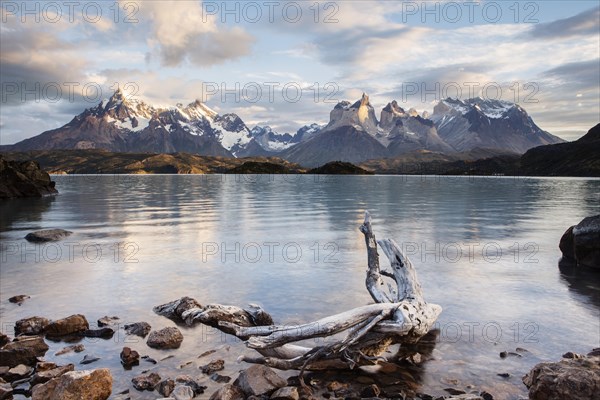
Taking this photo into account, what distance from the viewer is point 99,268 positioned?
993 inches

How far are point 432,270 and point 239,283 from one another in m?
10.6

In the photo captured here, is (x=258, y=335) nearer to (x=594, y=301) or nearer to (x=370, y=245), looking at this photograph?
(x=370, y=245)

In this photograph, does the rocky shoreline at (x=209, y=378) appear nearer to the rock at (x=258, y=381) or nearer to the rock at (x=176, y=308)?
the rock at (x=258, y=381)

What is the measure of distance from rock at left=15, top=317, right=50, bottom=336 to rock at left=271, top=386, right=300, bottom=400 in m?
9.17

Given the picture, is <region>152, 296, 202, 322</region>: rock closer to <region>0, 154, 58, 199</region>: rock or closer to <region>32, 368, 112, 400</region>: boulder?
<region>32, 368, 112, 400</region>: boulder

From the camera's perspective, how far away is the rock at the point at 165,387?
10942mm

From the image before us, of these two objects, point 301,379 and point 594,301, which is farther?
point 594,301

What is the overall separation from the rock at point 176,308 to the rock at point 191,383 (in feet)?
16.8

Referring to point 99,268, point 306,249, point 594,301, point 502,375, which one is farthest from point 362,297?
point 99,268

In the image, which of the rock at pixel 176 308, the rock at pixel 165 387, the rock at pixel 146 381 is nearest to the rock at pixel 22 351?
the rock at pixel 146 381

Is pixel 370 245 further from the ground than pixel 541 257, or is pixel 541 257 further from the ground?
pixel 370 245

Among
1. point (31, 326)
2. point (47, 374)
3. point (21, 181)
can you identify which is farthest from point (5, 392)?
point (21, 181)

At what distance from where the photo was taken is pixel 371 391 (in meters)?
11.2

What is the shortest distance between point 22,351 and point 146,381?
13.8 feet
